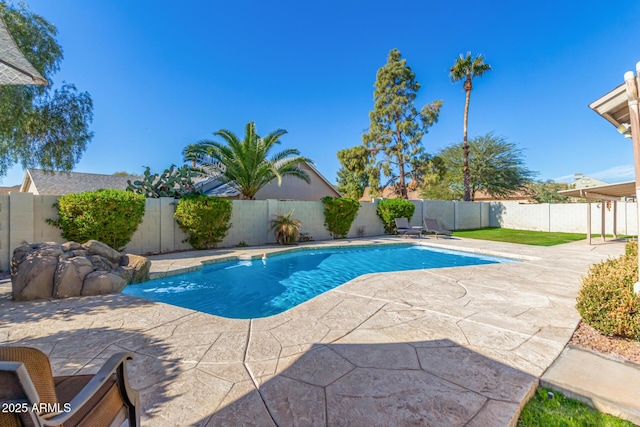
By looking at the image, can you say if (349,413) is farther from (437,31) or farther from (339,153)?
(339,153)

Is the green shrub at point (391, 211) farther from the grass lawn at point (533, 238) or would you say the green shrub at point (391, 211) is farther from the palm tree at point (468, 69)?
the palm tree at point (468, 69)

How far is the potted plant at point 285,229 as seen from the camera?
11.7 meters

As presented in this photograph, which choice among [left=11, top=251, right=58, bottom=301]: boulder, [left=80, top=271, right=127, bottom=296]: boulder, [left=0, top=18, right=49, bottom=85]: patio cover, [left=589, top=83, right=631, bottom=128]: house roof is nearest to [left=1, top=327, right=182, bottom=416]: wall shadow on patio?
[left=80, top=271, right=127, bottom=296]: boulder

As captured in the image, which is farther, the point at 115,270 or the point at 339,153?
the point at 339,153

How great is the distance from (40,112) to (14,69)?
10.2m

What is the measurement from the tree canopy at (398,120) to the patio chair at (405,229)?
7.12 m

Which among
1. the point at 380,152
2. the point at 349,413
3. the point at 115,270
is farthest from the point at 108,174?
the point at 349,413

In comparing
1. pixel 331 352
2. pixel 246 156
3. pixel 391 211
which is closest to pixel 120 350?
pixel 331 352

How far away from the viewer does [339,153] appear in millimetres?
23578

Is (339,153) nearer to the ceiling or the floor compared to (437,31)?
nearer to the floor

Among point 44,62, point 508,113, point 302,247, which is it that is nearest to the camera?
point 44,62

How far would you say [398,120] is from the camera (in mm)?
21469

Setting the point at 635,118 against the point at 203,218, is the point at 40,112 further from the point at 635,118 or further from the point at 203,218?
the point at 635,118

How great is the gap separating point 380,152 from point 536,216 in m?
11.7
